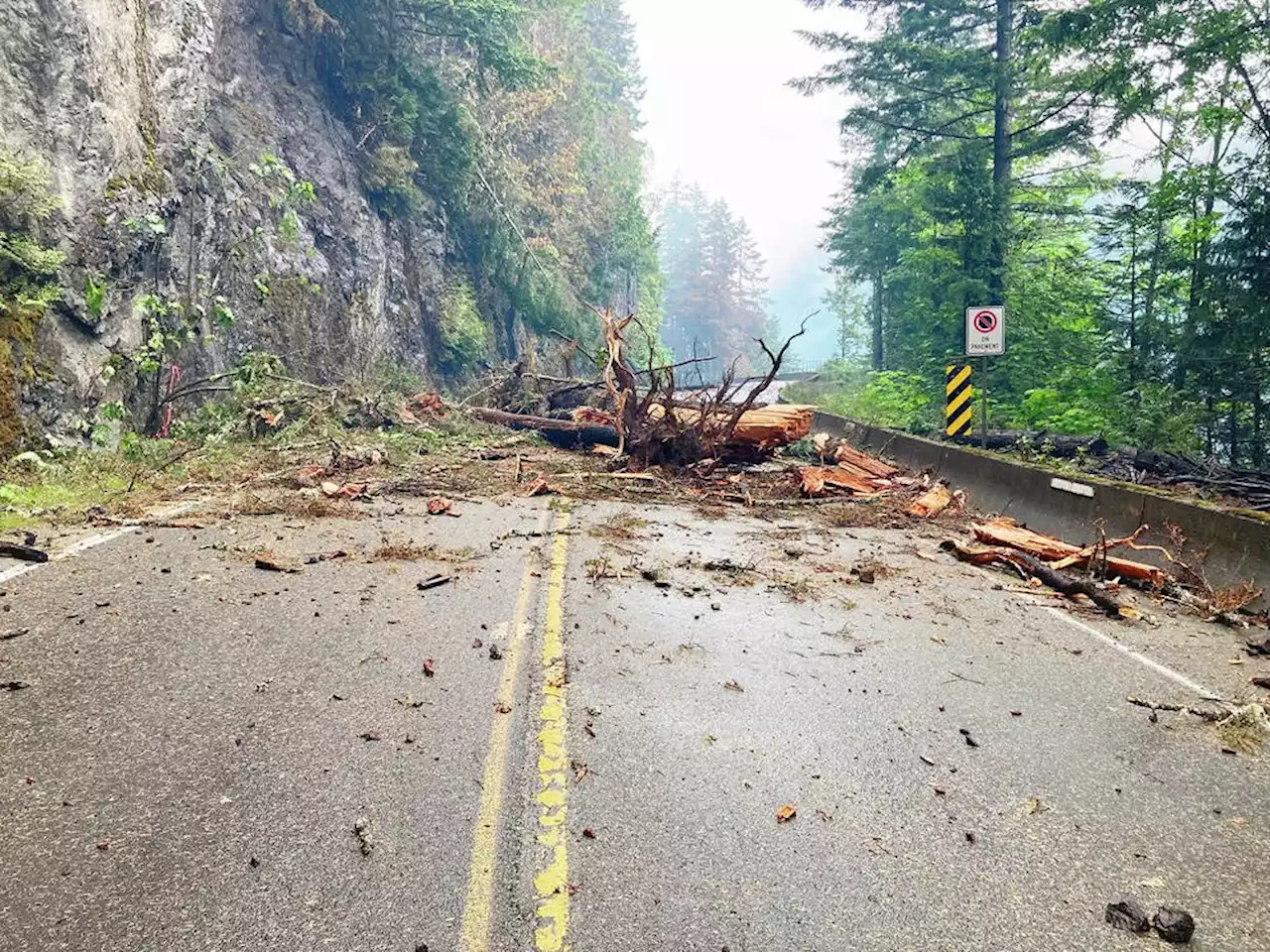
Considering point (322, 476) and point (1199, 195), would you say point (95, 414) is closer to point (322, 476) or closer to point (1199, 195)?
point (322, 476)

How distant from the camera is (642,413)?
12789 mm

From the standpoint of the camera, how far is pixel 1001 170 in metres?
18.7

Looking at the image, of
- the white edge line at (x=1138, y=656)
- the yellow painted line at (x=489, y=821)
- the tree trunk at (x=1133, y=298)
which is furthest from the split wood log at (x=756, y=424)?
the yellow painted line at (x=489, y=821)

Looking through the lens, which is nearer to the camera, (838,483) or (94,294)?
(94,294)

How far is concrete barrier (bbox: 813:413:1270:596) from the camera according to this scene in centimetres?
643

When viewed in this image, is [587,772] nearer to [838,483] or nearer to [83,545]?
[83,545]

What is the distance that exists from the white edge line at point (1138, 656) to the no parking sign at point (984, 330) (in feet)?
22.8

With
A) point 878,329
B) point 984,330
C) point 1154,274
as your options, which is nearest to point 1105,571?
point 984,330

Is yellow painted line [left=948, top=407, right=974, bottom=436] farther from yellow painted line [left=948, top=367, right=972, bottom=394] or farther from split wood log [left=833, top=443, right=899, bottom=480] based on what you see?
split wood log [left=833, top=443, right=899, bottom=480]

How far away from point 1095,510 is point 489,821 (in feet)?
26.3

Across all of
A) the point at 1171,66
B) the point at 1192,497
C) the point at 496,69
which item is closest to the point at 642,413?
the point at 1192,497

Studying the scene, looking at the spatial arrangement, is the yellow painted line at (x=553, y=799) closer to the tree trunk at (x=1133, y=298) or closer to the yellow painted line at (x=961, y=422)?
the yellow painted line at (x=961, y=422)

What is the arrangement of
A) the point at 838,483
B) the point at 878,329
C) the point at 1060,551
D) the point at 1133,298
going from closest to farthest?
the point at 1060,551, the point at 838,483, the point at 1133,298, the point at 878,329

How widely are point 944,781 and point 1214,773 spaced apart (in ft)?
4.65
